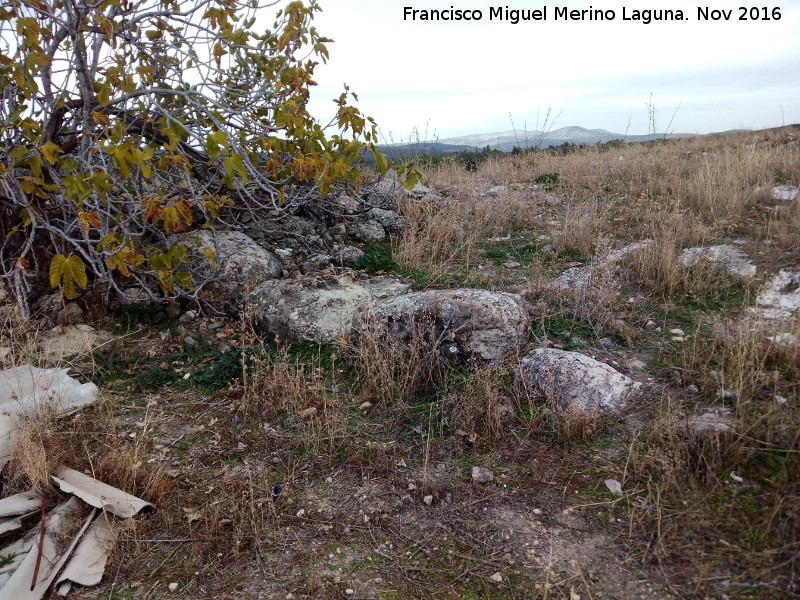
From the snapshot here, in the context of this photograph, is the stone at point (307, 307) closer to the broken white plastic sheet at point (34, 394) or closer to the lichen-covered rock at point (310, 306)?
the lichen-covered rock at point (310, 306)

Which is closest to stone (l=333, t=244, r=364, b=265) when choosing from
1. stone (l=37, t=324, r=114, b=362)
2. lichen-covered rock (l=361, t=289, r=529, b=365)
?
lichen-covered rock (l=361, t=289, r=529, b=365)

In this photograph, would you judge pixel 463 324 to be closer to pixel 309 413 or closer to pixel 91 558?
pixel 309 413

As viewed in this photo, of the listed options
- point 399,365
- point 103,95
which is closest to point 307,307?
point 399,365

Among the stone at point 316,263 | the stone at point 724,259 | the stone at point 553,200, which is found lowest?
the stone at point 724,259

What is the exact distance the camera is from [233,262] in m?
4.75

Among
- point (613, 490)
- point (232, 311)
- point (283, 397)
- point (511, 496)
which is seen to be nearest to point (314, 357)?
point (283, 397)

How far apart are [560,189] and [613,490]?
237 inches

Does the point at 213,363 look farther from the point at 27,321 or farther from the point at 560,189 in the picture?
the point at 560,189

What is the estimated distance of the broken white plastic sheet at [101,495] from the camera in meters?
2.38

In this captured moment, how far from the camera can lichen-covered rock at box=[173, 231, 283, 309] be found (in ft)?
14.9

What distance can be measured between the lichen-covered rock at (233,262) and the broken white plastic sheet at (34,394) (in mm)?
1365

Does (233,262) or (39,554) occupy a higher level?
(233,262)

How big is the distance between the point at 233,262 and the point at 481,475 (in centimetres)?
311

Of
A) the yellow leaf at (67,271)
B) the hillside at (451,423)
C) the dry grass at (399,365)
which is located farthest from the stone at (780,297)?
the yellow leaf at (67,271)
